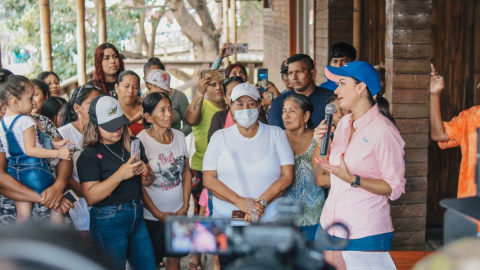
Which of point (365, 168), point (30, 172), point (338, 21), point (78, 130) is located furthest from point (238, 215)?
point (338, 21)

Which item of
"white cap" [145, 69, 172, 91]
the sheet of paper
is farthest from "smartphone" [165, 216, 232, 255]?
"white cap" [145, 69, 172, 91]

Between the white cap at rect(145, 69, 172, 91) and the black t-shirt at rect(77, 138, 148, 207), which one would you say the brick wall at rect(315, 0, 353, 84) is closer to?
the white cap at rect(145, 69, 172, 91)

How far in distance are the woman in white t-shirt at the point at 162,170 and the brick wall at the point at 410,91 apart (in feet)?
4.69

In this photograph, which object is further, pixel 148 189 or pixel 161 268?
pixel 161 268

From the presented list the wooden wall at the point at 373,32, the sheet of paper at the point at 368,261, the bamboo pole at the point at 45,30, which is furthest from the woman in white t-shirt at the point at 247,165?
the bamboo pole at the point at 45,30

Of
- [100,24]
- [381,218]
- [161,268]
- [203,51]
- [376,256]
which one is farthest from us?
[203,51]

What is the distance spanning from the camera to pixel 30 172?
10.7 feet

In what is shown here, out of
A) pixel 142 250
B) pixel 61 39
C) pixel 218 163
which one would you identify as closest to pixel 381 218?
pixel 218 163

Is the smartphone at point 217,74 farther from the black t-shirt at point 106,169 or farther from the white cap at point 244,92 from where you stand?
the black t-shirt at point 106,169

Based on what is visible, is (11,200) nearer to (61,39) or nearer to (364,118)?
(364,118)

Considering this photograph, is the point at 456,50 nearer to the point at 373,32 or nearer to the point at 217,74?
the point at 373,32

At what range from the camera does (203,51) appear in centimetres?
1394

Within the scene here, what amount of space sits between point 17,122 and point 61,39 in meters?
10.3

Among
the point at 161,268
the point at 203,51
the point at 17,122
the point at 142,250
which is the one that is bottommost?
the point at 161,268
